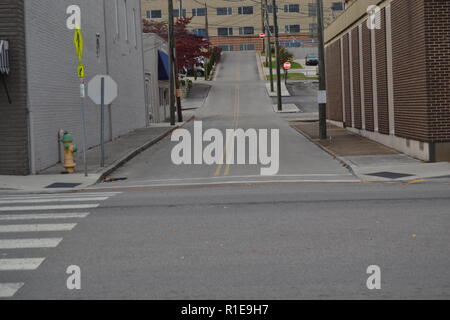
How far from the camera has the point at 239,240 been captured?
32.0 feet

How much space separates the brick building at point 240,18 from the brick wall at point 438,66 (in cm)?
9859

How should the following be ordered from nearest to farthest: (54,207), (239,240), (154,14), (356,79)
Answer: (239,240)
(54,207)
(356,79)
(154,14)

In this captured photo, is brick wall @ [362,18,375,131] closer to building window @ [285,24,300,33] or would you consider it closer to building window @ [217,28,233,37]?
building window @ [285,24,300,33]

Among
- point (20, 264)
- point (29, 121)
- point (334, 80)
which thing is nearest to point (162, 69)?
point (334, 80)

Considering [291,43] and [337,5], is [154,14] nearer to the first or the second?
[291,43]

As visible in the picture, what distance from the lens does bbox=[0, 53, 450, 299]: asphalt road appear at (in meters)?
7.36

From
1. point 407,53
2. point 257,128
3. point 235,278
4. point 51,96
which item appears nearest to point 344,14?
point 257,128

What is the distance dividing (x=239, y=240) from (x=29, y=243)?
292 centimetres

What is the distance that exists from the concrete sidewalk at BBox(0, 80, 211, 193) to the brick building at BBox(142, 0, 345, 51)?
8288cm

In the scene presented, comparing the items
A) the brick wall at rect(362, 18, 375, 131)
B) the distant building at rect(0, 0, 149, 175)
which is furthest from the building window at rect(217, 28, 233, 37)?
the brick wall at rect(362, 18, 375, 131)

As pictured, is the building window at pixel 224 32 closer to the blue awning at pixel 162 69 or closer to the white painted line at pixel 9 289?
the blue awning at pixel 162 69

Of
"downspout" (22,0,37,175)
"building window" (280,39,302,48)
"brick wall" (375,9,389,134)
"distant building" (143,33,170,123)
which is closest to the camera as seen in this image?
"downspout" (22,0,37,175)

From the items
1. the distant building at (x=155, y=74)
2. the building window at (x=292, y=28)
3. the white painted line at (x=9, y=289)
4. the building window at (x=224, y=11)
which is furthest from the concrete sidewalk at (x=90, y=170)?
the building window at (x=292, y=28)

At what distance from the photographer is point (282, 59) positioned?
278 ft
